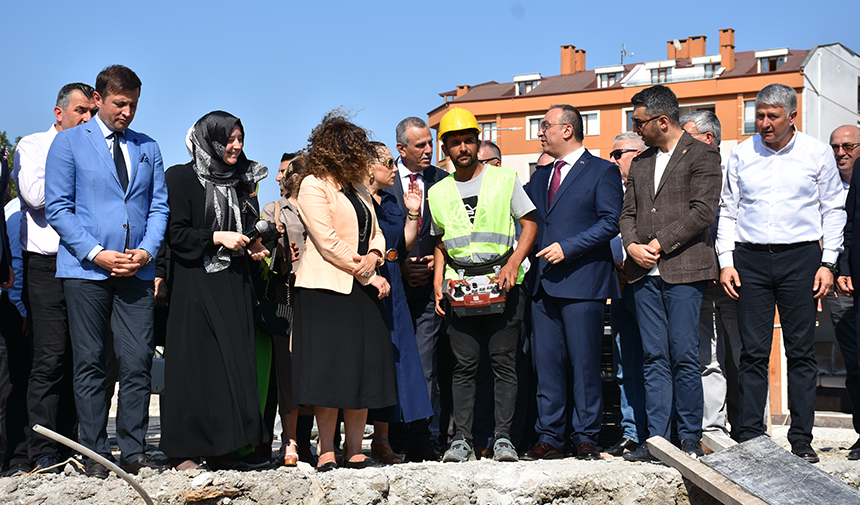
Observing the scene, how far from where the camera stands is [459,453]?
5195 millimetres

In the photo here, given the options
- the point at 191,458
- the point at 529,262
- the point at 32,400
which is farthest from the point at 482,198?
the point at 32,400

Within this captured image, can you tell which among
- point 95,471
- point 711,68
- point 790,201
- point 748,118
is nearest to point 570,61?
point 711,68

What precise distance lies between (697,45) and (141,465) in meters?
46.6

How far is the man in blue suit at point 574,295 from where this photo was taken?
17.4ft

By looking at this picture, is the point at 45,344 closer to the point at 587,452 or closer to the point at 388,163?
the point at 388,163

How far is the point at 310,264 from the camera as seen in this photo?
4.85 metres

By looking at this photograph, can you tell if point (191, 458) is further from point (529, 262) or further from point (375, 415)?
point (529, 262)

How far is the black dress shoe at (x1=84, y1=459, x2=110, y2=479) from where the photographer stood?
4399 mm

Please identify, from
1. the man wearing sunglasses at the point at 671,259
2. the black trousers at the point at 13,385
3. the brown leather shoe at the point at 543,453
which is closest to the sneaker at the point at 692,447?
the man wearing sunglasses at the point at 671,259

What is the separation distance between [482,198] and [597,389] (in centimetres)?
146

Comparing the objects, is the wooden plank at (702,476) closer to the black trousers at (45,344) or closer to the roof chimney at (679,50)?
the black trousers at (45,344)

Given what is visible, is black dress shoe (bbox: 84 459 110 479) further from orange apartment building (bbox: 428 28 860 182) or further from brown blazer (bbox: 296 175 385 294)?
orange apartment building (bbox: 428 28 860 182)

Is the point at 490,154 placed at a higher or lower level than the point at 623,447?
higher

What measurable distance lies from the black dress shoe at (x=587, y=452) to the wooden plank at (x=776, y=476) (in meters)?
0.73
